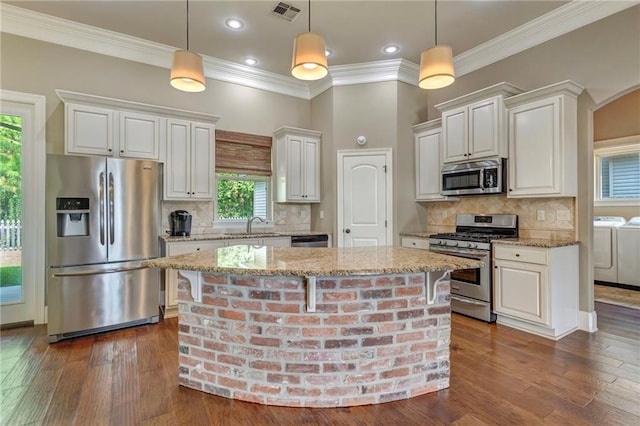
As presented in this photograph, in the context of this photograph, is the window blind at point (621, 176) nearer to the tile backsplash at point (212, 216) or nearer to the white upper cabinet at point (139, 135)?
the tile backsplash at point (212, 216)

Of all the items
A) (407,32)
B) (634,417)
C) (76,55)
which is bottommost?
(634,417)

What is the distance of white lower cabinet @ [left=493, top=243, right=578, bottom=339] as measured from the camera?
9.90 feet

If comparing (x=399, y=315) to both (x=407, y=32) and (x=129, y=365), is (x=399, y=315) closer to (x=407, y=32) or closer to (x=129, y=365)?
(x=129, y=365)

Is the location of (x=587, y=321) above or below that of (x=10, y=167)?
below

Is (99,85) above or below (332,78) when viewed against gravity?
below

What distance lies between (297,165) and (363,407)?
3.42 meters

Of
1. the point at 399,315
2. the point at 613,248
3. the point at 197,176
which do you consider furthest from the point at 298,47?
the point at 613,248

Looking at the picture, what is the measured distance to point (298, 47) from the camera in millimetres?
2131

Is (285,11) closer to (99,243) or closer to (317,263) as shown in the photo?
(317,263)

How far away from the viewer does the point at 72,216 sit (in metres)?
3.11

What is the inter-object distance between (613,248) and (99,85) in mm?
7524

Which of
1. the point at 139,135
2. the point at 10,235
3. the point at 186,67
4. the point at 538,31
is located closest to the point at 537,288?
the point at 538,31

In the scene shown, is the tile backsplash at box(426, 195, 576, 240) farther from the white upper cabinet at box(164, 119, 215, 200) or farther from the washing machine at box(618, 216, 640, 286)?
the white upper cabinet at box(164, 119, 215, 200)

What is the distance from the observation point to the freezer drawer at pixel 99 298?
9.99 feet
